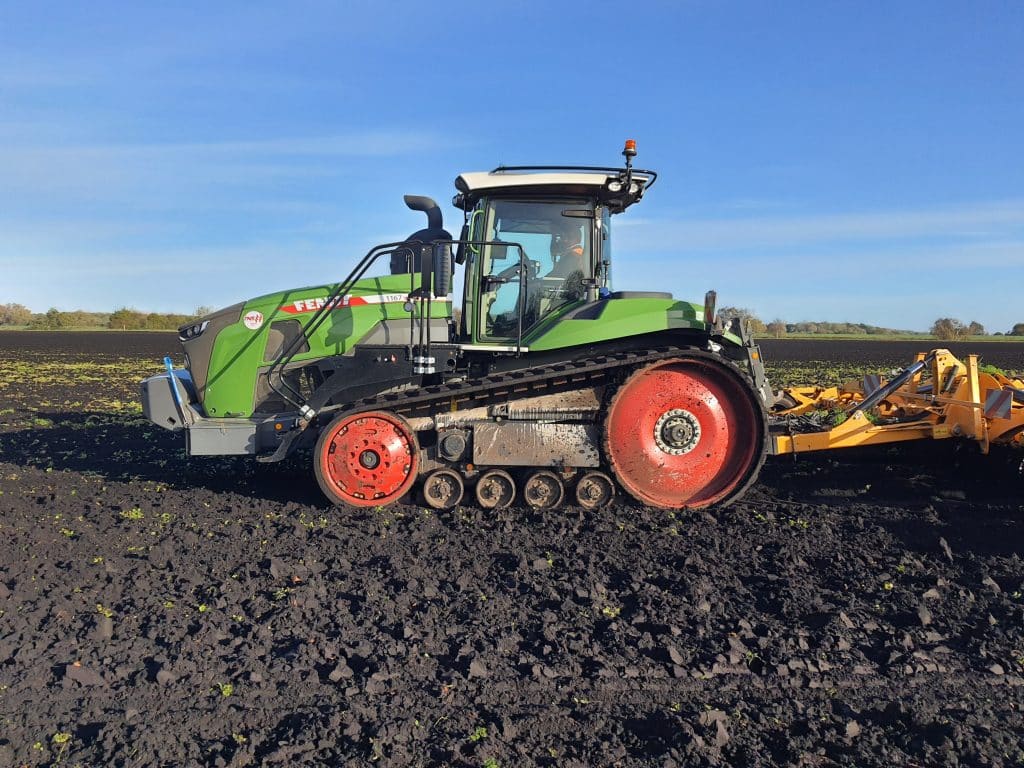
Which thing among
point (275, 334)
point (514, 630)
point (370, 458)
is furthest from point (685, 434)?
point (275, 334)

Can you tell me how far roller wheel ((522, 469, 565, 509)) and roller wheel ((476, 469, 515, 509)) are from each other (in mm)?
140

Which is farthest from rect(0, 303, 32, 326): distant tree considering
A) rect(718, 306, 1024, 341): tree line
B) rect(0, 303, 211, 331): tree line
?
rect(718, 306, 1024, 341): tree line

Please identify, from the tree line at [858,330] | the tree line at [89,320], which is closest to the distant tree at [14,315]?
the tree line at [89,320]

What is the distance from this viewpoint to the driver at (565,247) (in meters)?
7.52

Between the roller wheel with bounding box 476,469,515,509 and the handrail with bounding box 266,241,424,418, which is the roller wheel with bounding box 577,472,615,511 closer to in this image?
the roller wheel with bounding box 476,469,515,509

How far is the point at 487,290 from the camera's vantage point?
744cm

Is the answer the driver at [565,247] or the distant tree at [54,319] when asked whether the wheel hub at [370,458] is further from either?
the distant tree at [54,319]

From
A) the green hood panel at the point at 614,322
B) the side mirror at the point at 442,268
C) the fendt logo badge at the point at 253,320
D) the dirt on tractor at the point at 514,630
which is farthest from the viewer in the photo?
the fendt logo badge at the point at 253,320

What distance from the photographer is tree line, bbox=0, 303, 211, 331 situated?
67.2 m

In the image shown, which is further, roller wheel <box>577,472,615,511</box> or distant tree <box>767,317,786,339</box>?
distant tree <box>767,317,786,339</box>

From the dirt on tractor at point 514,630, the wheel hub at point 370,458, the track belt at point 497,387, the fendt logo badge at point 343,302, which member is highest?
the fendt logo badge at point 343,302

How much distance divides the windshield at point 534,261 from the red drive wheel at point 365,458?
1.27m

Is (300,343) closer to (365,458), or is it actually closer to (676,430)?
(365,458)

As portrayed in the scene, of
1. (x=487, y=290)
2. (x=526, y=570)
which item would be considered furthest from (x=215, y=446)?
(x=526, y=570)
